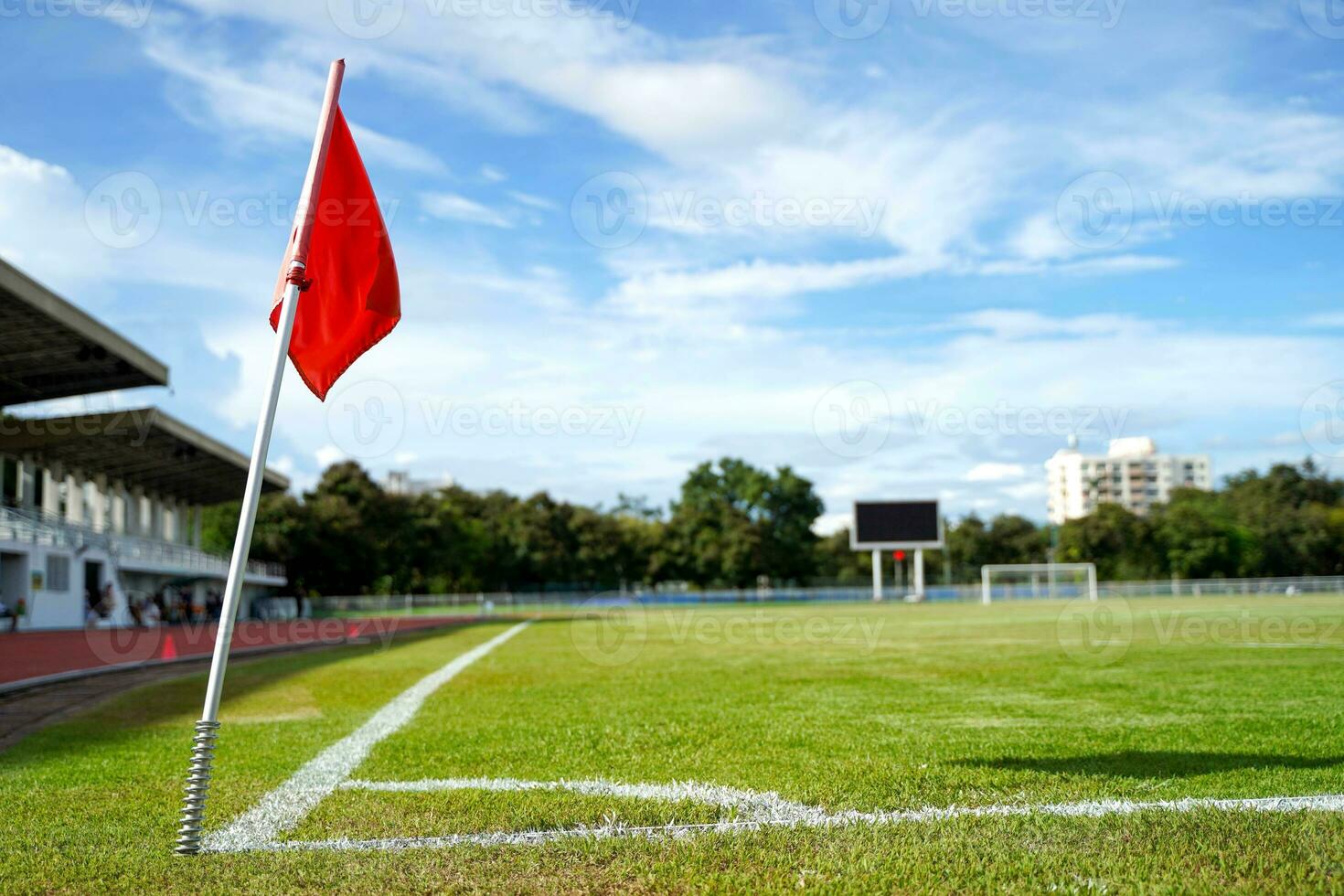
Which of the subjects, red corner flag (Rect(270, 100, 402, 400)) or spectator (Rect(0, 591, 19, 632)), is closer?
red corner flag (Rect(270, 100, 402, 400))

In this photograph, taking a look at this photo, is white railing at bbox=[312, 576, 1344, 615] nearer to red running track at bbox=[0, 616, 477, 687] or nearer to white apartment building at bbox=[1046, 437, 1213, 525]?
red running track at bbox=[0, 616, 477, 687]

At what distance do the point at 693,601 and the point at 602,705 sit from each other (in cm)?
6470

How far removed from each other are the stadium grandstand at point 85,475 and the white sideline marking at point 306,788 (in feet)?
63.1

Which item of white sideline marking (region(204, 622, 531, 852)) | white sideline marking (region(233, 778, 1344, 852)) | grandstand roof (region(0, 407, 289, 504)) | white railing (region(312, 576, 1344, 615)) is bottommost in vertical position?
white railing (region(312, 576, 1344, 615))

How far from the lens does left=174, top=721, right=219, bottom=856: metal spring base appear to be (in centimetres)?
415

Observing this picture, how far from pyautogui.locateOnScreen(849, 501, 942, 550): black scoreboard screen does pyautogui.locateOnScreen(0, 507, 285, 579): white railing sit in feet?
110

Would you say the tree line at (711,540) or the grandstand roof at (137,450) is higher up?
Result: the grandstand roof at (137,450)

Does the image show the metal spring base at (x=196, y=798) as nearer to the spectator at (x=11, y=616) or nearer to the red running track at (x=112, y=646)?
A: the red running track at (x=112, y=646)

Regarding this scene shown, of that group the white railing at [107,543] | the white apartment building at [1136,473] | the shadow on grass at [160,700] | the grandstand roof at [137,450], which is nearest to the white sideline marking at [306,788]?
the shadow on grass at [160,700]

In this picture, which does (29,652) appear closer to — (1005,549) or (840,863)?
(840,863)

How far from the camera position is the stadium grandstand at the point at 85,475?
1152 inches

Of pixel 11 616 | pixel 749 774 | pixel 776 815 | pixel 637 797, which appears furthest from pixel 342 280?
pixel 11 616

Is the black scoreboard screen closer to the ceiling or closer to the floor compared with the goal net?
closer to the ceiling

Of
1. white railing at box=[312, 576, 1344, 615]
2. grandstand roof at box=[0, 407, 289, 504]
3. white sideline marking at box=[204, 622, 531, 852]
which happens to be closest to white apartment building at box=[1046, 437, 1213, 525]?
white railing at box=[312, 576, 1344, 615]
